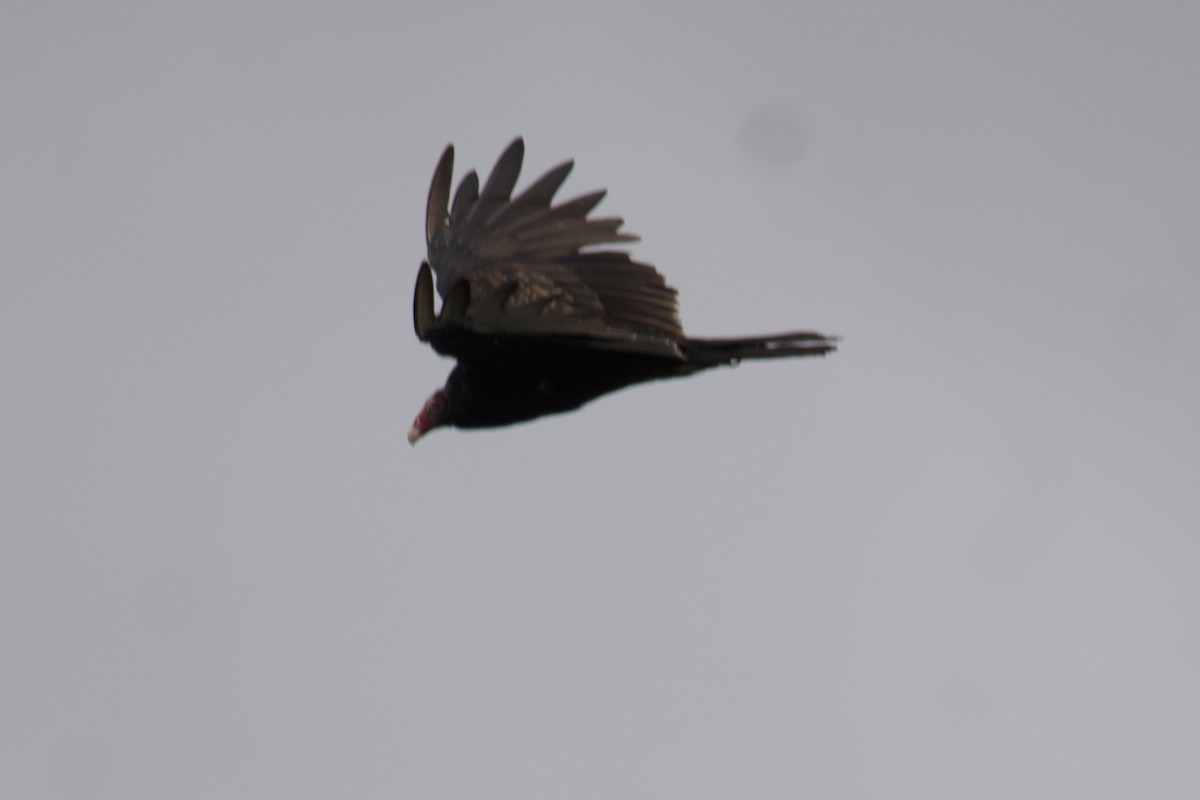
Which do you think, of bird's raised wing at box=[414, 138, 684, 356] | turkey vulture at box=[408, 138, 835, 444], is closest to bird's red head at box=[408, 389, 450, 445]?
turkey vulture at box=[408, 138, 835, 444]

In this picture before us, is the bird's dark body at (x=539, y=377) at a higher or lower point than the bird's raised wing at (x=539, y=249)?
lower

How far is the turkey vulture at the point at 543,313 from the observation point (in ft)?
35.3

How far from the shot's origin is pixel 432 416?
11.8 m

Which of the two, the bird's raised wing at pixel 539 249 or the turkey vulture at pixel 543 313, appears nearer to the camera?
the turkey vulture at pixel 543 313

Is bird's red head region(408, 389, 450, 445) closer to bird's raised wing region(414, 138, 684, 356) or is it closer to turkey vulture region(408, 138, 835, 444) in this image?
turkey vulture region(408, 138, 835, 444)

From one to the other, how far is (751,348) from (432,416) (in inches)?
87.0

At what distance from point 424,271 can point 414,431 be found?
2.40 m

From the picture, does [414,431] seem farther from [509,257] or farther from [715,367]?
[715,367]

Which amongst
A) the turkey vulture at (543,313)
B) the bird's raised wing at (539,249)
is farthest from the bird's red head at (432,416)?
the bird's raised wing at (539,249)

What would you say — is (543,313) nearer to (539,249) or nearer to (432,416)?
(539,249)

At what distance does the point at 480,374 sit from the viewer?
36.5 feet

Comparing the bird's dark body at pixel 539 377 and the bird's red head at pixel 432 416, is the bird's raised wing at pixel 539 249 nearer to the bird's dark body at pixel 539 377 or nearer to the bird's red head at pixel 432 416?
the bird's dark body at pixel 539 377

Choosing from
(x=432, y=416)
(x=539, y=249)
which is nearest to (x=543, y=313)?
(x=539, y=249)

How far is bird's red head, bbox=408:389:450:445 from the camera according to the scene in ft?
38.2
